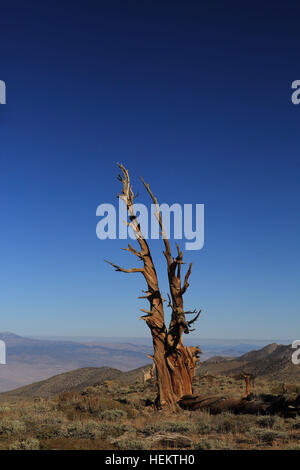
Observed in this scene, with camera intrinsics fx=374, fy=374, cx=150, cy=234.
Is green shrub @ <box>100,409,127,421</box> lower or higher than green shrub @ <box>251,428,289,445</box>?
lower

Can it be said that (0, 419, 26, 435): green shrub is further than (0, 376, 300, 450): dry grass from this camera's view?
Yes

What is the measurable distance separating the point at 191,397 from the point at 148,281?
14.9 feet

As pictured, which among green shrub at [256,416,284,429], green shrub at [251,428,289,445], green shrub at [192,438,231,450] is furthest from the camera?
green shrub at [256,416,284,429]

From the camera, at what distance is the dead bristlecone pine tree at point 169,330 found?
14.1 metres

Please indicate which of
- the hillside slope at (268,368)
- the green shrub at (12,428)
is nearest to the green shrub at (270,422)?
the green shrub at (12,428)

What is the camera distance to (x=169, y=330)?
1430cm

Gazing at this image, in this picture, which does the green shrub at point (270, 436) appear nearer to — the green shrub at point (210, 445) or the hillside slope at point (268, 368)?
the green shrub at point (210, 445)

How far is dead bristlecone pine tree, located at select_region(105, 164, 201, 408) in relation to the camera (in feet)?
46.3

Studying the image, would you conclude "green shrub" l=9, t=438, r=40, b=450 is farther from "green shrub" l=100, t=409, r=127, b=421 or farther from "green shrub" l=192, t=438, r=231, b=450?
"green shrub" l=100, t=409, r=127, b=421

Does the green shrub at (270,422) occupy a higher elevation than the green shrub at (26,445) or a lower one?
lower

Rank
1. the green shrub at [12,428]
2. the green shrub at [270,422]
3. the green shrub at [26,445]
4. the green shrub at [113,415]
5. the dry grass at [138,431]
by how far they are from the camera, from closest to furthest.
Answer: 1. the green shrub at [26,445]
2. the dry grass at [138,431]
3. the green shrub at [12,428]
4. the green shrub at [270,422]
5. the green shrub at [113,415]

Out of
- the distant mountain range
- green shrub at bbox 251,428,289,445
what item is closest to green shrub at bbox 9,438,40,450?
green shrub at bbox 251,428,289,445

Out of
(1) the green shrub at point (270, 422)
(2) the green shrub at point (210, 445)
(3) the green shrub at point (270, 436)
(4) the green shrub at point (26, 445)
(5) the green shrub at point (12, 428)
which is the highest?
(4) the green shrub at point (26, 445)

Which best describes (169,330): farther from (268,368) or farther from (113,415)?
(268,368)
